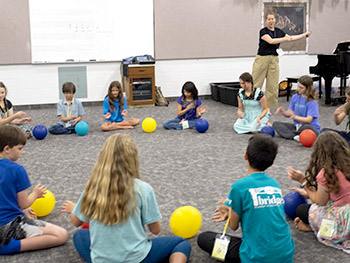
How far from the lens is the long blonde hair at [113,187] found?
2213mm

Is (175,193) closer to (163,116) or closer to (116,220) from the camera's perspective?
(116,220)

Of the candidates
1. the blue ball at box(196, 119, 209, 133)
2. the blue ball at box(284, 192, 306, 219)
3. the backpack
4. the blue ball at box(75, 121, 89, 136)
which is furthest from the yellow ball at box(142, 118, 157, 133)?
the blue ball at box(284, 192, 306, 219)

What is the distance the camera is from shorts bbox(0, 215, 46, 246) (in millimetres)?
2727

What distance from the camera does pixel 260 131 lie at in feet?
20.1

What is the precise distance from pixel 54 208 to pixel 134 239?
1.43m

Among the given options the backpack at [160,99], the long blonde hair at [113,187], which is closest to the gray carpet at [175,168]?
the long blonde hair at [113,187]

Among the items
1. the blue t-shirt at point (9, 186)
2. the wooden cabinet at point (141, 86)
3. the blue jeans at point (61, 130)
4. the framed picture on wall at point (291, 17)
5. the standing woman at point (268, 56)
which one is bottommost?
the blue jeans at point (61, 130)

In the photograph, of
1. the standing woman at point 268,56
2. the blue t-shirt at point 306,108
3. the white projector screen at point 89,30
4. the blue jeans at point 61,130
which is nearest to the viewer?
the blue t-shirt at point 306,108

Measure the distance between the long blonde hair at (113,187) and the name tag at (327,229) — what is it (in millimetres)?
1302

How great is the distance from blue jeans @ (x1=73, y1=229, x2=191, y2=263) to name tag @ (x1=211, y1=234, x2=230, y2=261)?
16cm

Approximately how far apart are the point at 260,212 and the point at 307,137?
3224mm

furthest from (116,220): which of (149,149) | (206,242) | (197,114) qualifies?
(197,114)

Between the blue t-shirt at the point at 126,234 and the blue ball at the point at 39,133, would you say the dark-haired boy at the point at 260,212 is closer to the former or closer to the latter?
the blue t-shirt at the point at 126,234

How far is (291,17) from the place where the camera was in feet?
Result: 32.9
